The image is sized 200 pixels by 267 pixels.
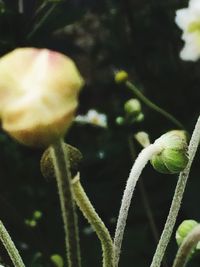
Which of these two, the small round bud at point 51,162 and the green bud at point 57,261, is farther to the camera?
the green bud at point 57,261

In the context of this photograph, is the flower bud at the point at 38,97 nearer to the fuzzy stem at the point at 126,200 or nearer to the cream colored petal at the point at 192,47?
the fuzzy stem at the point at 126,200

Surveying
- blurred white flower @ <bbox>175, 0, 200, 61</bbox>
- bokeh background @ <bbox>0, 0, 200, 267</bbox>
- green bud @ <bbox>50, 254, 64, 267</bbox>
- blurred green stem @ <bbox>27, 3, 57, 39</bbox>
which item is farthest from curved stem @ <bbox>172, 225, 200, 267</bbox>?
blurred green stem @ <bbox>27, 3, 57, 39</bbox>

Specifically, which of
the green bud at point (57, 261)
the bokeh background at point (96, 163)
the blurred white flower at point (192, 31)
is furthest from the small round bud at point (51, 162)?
the blurred white flower at point (192, 31)

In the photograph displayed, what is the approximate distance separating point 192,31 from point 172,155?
0.46 meters

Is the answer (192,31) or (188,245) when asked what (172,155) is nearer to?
(188,245)

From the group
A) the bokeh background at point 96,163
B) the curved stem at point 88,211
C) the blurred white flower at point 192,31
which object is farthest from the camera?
the bokeh background at point 96,163

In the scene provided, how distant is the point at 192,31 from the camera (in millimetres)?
954

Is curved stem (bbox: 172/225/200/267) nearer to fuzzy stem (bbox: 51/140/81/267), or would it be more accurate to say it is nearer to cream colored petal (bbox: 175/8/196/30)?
fuzzy stem (bbox: 51/140/81/267)

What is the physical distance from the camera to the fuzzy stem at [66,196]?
37 centimetres

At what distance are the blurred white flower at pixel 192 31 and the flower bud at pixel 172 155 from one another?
1.32 feet

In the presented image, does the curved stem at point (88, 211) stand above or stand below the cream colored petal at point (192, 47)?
above

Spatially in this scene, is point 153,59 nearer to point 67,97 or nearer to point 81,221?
point 81,221

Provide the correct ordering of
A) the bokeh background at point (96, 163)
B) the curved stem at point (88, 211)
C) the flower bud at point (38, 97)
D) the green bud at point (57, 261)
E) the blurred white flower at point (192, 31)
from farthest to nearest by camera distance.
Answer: the bokeh background at point (96, 163), the blurred white flower at point (192, 31), the green bud at point (57, 261), the curved stem at point (88, 211), the flower bud at point (38, 97)

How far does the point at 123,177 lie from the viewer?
4.27 ft
